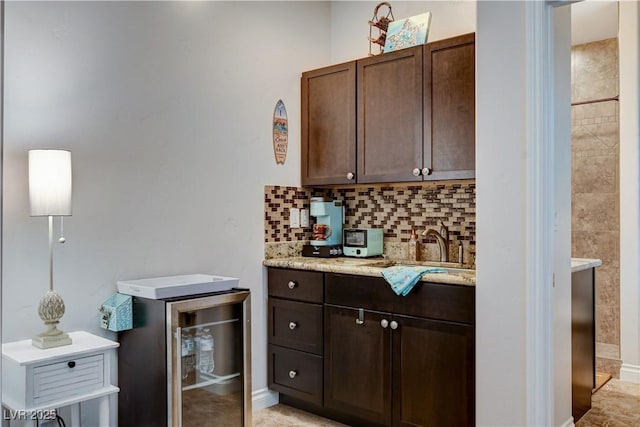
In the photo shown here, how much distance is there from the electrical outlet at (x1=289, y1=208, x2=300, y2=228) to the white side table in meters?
1.47

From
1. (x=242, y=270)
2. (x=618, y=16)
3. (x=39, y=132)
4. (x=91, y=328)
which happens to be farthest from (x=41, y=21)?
(x=618, y=16)

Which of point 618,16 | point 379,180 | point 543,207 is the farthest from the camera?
point 618,16

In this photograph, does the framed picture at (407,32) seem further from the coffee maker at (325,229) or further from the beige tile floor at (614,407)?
the beige tile floor at (614,407)

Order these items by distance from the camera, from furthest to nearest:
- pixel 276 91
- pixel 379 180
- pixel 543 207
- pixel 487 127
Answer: pixel 276 91, pixel 379 180, pixel 487 127, pixel 543 207

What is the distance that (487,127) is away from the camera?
2260 mm

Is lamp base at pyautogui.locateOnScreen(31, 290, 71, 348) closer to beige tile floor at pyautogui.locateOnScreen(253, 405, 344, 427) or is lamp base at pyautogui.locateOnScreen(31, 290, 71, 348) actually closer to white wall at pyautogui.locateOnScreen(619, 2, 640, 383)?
beige tile floor at pyautogui.locateOnScreen(253, 405, 344, 427)

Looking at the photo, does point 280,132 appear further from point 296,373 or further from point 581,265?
point 581,265

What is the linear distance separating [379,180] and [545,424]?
4.92 ft

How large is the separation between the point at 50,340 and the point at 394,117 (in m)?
2.03

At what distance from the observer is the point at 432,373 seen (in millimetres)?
2443

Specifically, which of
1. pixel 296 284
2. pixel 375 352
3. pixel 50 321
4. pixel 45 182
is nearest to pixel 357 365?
pixel 375 352

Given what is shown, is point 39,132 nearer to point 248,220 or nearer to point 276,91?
point 248,220

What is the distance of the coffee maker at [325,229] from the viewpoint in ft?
10.9

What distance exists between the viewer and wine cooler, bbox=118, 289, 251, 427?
7.42 ft
